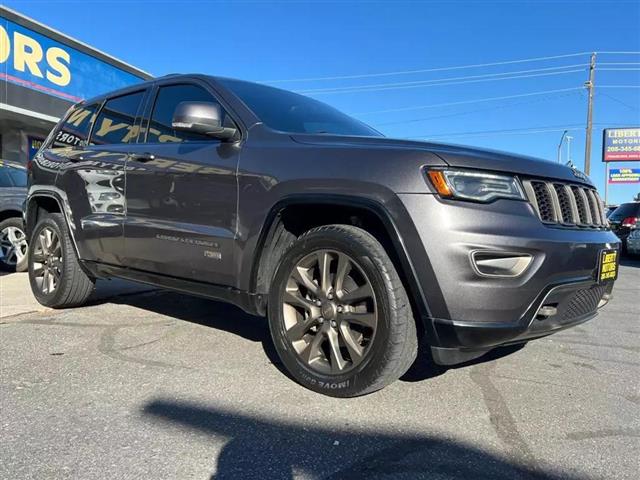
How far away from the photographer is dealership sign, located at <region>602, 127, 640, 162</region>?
146 feet

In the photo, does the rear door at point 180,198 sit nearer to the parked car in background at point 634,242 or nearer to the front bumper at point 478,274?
the front bumper at point 478,274

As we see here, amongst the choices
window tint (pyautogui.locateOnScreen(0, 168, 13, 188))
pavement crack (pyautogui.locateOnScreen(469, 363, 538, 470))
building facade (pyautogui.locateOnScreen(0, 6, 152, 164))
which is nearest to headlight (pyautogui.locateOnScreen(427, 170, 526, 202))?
pavement crack (pyautogui.locateOnScreen(469, 363, 538, 470))

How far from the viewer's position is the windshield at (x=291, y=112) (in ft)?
11.3

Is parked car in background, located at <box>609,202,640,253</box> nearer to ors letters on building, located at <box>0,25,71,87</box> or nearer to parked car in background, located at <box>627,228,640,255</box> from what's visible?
parked car in background, located at <box>627,228,640,255</box>

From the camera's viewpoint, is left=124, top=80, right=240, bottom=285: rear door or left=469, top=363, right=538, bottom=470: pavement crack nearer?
left=469, top=363, right=538, bottom=470: pavement crack

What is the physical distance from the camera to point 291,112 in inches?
144

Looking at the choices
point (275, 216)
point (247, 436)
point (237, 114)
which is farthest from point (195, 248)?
point (247, 436)

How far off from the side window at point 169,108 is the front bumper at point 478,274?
186 centimetres

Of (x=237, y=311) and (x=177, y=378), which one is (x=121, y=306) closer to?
(x=237, y=311)

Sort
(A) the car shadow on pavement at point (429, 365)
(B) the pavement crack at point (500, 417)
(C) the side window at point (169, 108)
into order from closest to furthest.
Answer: (B) the pavement crack at point (500, 417) → (A) the car shadow on pavement at point (429, 365) → (C) the side window at point (169, 108)

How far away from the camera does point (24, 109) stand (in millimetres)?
12188

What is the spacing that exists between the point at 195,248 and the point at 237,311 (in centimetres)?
171

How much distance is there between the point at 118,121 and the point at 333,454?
11.0ft

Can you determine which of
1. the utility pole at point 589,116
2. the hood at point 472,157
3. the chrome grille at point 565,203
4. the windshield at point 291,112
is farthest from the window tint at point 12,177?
the utility pole at point 589,116
